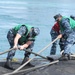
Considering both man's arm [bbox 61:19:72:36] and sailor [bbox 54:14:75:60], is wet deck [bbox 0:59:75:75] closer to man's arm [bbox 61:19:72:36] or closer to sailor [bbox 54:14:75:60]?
sailor [bbox 54:14:75:60]

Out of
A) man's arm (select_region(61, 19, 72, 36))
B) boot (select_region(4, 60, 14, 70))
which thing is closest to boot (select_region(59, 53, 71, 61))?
man's arm (select_region(61, 19, 72, 36))

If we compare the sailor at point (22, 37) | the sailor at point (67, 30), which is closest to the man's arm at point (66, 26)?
the sailor at point (67, 30)

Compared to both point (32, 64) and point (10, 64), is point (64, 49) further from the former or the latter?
point (10, 64)

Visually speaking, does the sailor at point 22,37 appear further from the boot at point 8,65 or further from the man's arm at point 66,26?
the man's arm at point 66,26

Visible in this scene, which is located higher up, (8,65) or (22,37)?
(22,37)

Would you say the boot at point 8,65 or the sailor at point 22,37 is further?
the boot at point 8,65

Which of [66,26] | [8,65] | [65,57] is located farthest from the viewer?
[65,57]

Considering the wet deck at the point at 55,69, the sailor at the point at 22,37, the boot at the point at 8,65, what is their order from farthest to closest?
the boot at the point at 8,65 < the wet deck at the point at 55,69 < the sailor at the point at 22,37

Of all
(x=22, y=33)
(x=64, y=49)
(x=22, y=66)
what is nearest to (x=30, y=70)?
(x=22, y=66)

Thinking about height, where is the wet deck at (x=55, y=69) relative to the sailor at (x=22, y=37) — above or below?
below

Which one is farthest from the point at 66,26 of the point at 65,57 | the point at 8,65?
the point at 8,65

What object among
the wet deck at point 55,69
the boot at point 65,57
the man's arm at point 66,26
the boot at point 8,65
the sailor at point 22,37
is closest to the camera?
the sailor at point 22,37

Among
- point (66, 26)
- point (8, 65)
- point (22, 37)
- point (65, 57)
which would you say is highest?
point (66, 26)

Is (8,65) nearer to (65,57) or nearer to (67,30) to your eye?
(65,57)
